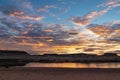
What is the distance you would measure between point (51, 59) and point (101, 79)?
123633mm

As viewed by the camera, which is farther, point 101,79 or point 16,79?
point 101,79

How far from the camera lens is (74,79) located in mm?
30766

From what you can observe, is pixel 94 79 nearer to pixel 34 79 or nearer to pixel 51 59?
pixel 34 79

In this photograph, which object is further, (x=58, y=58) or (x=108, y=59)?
(x=58, y=58)

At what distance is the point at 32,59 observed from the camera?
147 metres

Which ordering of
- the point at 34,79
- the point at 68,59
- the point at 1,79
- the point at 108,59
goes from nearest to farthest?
the point at 1,79, the point at 34,79, the point at 108,59, the point at 68,59

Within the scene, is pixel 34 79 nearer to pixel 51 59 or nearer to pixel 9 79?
pixel 9 79

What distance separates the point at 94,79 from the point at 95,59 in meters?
113

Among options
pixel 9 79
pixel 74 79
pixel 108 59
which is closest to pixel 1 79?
pixel 9 79

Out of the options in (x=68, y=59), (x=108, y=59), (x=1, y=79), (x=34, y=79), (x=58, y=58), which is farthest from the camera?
(x=58, y=58)

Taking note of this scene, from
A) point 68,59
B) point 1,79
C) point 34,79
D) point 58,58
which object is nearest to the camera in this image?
point 1,79

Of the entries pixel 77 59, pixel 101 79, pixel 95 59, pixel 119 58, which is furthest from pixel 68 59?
pixel 101 79

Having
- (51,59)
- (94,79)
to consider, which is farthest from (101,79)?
(51,59)

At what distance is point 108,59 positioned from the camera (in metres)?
139
